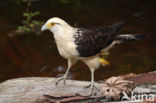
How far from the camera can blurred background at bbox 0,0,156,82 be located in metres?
7.12

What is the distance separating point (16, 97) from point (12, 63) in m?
3.09

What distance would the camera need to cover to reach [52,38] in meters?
8.46

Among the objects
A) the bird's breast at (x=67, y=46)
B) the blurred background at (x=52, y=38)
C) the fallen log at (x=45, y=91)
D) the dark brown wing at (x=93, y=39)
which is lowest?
the fallen log at (x=45, y=91)

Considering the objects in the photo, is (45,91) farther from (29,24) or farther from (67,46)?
(29,24)

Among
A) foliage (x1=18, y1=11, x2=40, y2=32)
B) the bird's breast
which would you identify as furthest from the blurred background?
the bird's breast

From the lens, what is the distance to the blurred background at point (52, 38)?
7117mm

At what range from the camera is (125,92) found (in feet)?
13.1

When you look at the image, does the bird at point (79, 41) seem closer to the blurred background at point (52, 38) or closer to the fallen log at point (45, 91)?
the fallen log at point (45, 91)

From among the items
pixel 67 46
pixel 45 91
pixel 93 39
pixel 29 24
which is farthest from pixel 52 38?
pixel 67 46

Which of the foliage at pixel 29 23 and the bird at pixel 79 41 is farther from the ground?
the foliage at pixel 29 23

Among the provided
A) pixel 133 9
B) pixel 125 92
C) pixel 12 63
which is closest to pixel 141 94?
pixel 125 92

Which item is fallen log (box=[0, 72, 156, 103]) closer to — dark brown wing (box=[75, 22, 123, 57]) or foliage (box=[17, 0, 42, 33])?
dark brown wing (box=[75, 22, 123, 57])

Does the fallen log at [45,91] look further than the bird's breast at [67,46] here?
No

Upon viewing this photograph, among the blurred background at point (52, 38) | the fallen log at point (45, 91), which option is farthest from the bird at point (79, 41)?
the blurred background at point (52, 38)
